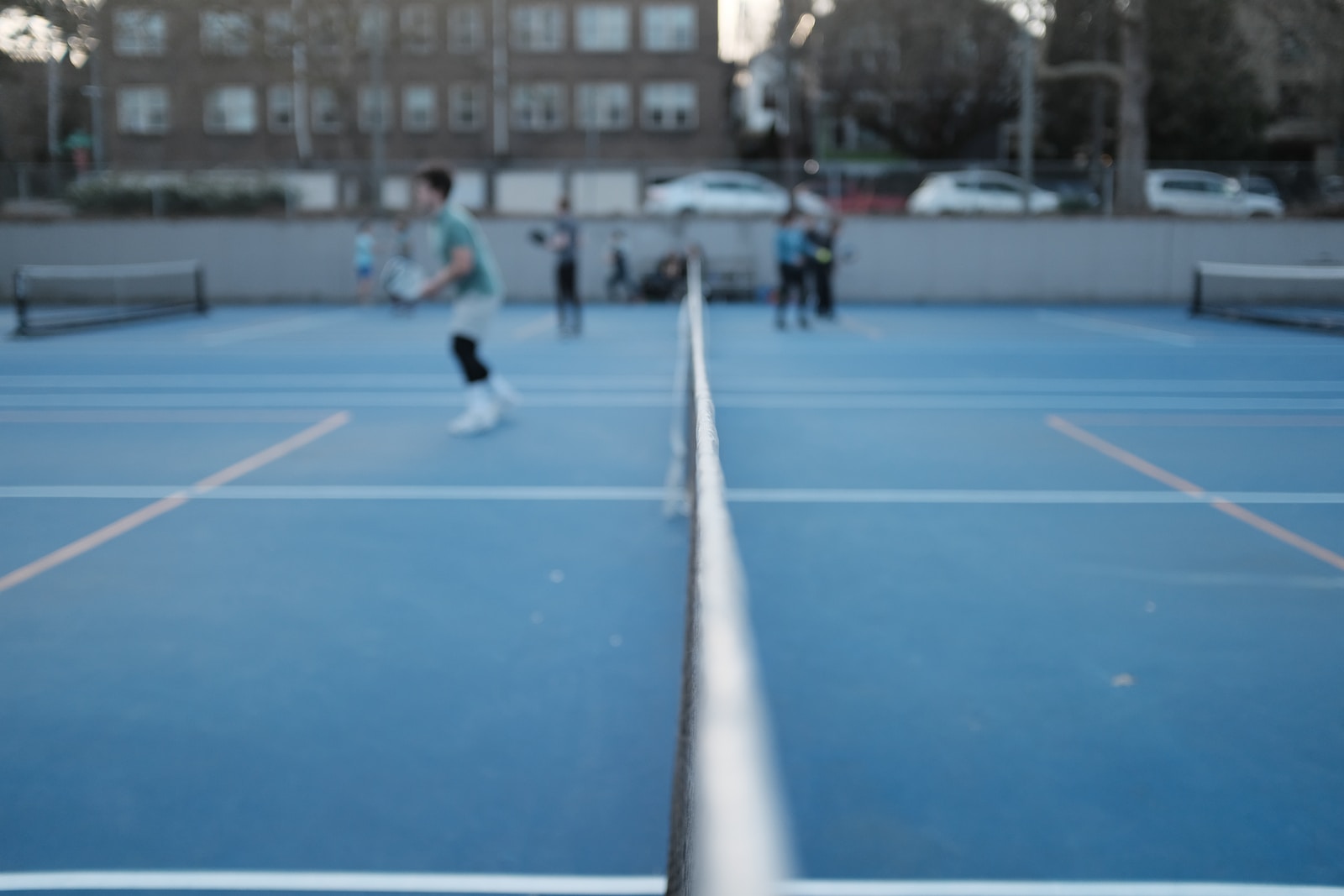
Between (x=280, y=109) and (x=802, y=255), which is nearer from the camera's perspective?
(x=802, y=255)

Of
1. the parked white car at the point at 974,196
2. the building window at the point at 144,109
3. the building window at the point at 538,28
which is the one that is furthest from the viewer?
the building window at the point at 144,109

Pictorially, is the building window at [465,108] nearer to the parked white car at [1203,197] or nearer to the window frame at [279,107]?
the window frame at [279,107]

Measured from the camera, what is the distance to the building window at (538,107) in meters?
55.8

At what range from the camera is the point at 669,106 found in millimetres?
55906

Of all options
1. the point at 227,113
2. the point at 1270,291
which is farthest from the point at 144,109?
the point at 1270,291

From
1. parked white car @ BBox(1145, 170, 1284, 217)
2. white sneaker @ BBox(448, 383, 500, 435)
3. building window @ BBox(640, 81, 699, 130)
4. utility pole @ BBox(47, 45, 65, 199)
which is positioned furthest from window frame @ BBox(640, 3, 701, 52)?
white sneaker @ BBox(448, 383, 500, 435)

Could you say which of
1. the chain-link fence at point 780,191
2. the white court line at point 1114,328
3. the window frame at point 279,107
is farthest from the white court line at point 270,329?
the window frame at point 279,107

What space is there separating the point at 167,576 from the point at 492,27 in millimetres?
53220

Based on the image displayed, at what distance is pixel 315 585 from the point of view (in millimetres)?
6098

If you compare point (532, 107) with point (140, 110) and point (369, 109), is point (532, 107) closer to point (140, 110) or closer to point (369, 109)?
point (369, 109)

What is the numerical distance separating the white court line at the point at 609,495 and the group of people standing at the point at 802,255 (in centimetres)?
1259

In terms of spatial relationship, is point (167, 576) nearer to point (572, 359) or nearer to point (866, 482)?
point (866, 482)

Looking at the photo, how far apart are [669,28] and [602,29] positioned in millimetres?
2989

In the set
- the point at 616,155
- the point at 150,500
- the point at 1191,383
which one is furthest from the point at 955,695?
the point at 616,155
